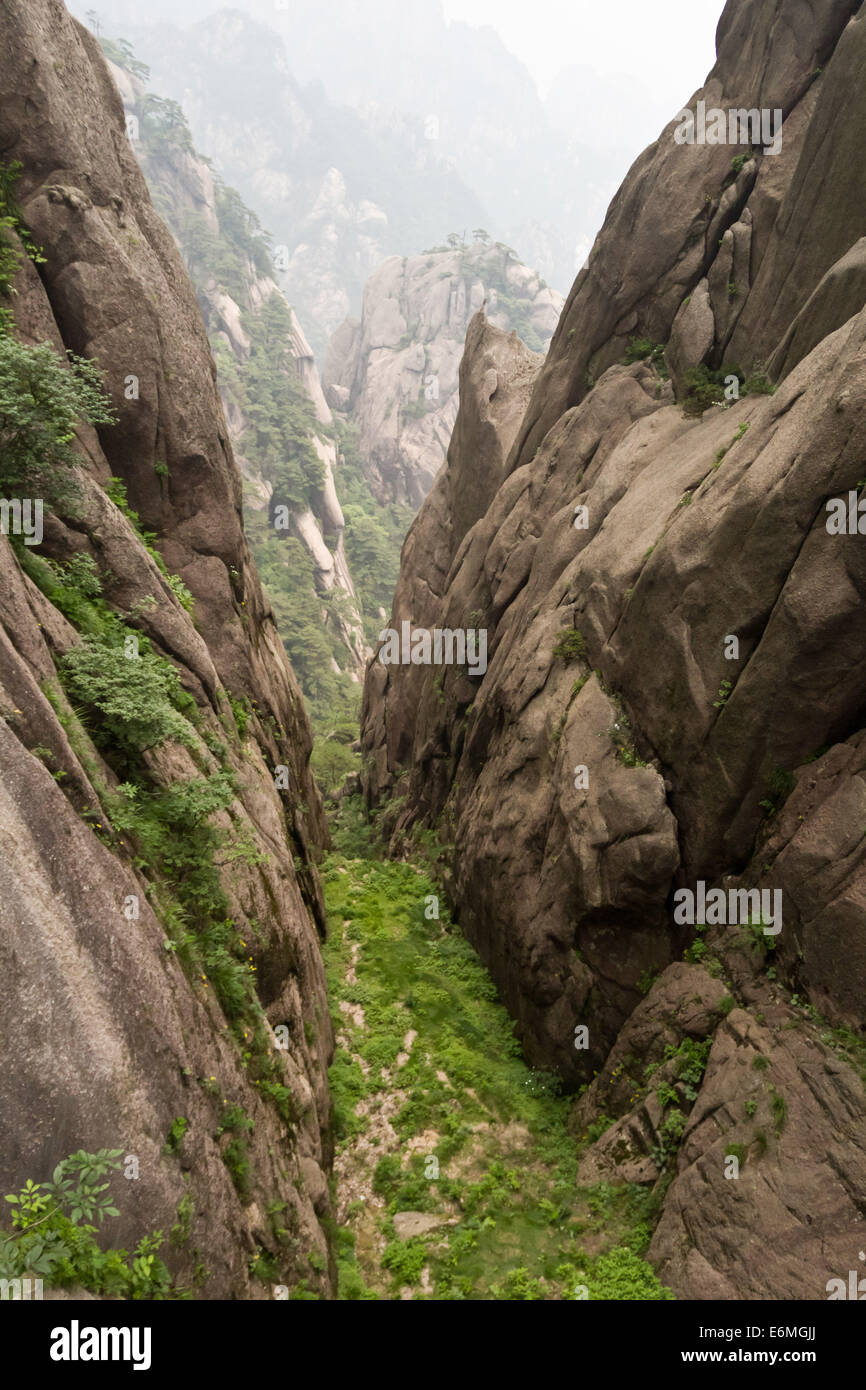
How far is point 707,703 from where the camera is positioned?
1241 centimetres

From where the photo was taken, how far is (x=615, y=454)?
722 inches

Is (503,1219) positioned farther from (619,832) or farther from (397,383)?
(397,383)

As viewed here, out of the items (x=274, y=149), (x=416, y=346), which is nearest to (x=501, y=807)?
(x=416, y=346)

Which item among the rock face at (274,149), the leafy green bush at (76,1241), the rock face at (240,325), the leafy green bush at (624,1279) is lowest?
the leafy green bush at (624,1279)


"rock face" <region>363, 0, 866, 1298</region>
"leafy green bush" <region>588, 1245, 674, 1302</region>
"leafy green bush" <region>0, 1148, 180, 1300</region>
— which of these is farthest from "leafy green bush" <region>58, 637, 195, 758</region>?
"leafy green bush" <region>588, 1245, 674, 1302</region>

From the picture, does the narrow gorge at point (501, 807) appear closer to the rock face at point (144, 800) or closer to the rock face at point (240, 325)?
the rock face at point (144, 800)

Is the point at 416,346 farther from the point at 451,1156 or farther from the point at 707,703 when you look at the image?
the point at 451,1156

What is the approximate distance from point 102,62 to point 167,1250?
22175 mm

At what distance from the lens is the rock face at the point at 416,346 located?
96.8 m

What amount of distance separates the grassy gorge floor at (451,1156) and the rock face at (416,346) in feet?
282

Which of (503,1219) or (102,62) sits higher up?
(102,62)

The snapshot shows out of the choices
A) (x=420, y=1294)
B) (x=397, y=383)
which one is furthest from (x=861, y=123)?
(x=397, y=383)

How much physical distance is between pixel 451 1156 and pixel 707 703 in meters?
9.73

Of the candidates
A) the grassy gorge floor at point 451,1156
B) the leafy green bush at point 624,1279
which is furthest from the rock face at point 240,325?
the leafy green bush at point 624,1279
